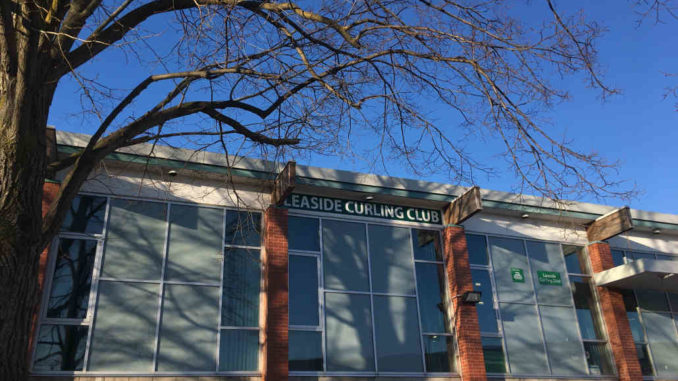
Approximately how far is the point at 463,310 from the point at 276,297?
463 cm

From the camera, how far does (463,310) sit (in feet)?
46.9

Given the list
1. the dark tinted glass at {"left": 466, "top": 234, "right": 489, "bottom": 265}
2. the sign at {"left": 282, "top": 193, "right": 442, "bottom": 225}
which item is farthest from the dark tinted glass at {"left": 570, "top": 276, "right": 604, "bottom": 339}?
the sign at {"left": 282, "top": 193, "right": 442, "bottom": 225}

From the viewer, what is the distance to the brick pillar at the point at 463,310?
13.8m

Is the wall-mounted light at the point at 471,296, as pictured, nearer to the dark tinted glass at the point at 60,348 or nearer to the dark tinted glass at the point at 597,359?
the dark tinted glass at the point at 597,359

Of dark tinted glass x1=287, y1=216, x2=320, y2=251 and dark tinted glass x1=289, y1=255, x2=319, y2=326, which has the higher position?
dark tinted glass x1=287, y1=216, x2=320, y2=251

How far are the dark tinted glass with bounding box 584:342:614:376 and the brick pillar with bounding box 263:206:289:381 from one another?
8.31 m

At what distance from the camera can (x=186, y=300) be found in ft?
40.5

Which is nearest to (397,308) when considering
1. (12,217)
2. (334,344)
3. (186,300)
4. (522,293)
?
(334,344)

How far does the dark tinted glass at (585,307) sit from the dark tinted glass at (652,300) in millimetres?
1715

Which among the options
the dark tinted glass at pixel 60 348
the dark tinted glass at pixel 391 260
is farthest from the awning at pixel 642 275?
the dark tinted glass at pixel 60 348

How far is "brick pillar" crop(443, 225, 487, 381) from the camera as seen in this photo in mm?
13789

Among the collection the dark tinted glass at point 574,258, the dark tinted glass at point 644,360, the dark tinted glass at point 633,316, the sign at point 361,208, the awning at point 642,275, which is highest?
the sign at point 361,208

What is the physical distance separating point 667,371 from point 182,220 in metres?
13.5

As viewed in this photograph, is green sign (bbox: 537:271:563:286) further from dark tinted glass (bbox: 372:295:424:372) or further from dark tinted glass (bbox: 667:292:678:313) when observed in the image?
dark tinted glass (bbox: 372:295:424:372)
